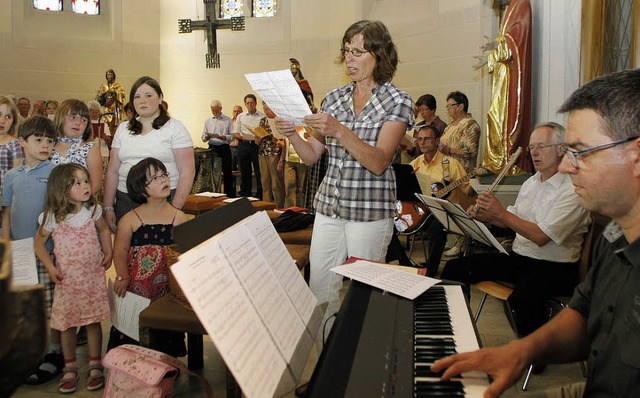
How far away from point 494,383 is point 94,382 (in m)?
2.34

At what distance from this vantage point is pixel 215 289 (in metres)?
1.10

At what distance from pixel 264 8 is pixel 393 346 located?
12434mm

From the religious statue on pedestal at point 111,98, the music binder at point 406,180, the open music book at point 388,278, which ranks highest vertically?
the religious statue on pedestal at point 111,98

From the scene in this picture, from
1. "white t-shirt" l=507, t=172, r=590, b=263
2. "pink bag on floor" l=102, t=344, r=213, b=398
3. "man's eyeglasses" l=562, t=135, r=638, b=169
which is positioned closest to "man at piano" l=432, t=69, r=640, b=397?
"man's eyeglasses" l=562, t=135, r=638, b=169

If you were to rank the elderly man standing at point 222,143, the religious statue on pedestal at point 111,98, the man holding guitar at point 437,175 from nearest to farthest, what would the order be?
the man holding guitar at point 437,175
the elderly man standing at point 222,143
the religious statue on pedestal at point 111,98

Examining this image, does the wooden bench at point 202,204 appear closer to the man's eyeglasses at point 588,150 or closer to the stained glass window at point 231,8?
the man's eyeglasses at point 588,150

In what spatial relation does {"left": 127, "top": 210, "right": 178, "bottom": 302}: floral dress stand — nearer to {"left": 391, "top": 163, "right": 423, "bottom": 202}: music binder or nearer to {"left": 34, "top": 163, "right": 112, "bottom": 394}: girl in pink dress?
{"left": 34, "top": 163, "right": 112, "bottom": 394}: girl in pink dress

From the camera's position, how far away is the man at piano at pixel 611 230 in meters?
1.35

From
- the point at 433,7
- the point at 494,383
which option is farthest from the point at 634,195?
the point at 433,7

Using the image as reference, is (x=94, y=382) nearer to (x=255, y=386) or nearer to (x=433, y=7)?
(x=255, y=386)

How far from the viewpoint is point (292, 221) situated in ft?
13.8

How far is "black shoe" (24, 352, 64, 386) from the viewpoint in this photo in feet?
9.98

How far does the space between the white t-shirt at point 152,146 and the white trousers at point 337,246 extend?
4.03ft

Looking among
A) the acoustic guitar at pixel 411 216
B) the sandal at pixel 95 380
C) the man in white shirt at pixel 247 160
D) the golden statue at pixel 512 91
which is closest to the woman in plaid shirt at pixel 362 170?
the sandal at pixel 95 380
